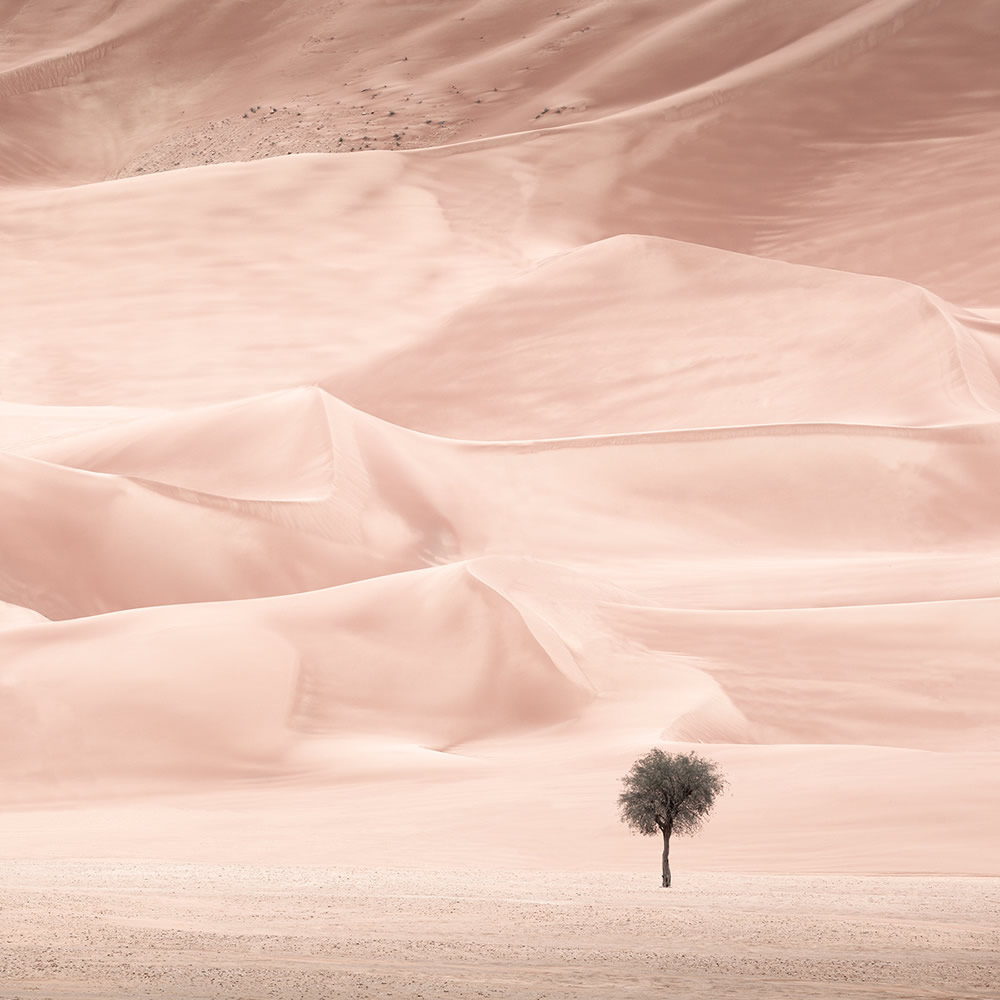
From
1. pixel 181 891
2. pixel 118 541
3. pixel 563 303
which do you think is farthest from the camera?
pixel 563 303

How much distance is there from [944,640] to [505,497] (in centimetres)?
1161

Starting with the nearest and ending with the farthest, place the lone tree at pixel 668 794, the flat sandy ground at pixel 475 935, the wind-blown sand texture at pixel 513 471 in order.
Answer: the flat sandy ground at pixel 475 935, the lone tree at pixel 668 794, the wind-blown sand texture at pixel 513 471

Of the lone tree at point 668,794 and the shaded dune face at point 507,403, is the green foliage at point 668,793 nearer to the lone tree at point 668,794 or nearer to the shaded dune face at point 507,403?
the lone tree at point 668,794

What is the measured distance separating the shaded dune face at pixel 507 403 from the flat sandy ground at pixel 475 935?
284 cm

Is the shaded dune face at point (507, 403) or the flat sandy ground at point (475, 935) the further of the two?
the shaded dune face at point (507, 403)

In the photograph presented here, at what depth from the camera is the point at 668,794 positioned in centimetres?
1727

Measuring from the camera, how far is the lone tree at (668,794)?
56.7 feet

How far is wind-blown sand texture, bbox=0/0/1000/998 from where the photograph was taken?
18.6 meters

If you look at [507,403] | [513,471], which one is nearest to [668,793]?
[513,471]

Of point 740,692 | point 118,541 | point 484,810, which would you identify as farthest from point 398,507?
point 484,810

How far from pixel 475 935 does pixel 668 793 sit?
4891 millimetres

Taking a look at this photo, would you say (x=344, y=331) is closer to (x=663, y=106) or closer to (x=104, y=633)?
(x=663, y=106)

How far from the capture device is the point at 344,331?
4969cm

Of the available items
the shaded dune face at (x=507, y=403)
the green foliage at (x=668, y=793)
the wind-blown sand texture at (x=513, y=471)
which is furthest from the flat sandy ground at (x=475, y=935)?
the shaded dune face at (x=507, y=403)
